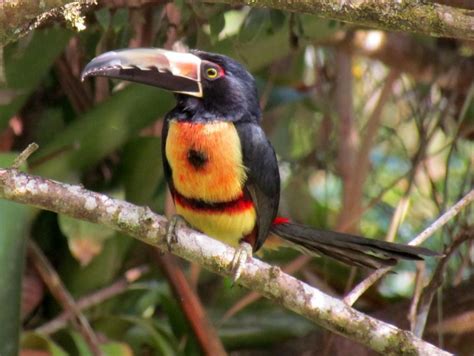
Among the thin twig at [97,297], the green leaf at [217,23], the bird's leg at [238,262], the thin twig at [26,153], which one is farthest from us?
the thin twig at [97,297]

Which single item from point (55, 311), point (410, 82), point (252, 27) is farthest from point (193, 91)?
point (410, 82)

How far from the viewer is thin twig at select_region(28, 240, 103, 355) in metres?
3.45

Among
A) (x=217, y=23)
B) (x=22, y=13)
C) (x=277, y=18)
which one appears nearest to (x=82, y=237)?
(x=217, y=23)

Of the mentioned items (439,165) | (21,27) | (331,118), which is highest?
(21,27)

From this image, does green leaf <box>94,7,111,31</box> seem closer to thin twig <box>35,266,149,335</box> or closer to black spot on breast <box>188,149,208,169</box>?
black spot on breast <box>188,149,208,169</box>

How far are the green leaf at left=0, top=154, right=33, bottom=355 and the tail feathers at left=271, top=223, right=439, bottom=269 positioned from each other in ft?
2.66

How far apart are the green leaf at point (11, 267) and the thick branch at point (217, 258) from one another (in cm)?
59

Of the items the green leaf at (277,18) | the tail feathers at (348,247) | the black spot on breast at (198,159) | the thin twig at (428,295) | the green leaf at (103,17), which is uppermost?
the green leaf at (103,17)

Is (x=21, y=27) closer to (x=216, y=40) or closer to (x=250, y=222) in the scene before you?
(x=250, y=222)

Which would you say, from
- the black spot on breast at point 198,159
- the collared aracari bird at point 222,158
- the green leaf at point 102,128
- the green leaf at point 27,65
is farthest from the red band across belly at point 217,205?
the green leaf at point 27,65

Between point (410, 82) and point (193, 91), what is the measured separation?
1842 millimetres

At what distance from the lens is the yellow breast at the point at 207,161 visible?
9.73 ft

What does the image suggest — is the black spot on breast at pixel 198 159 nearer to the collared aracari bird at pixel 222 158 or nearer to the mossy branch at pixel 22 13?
the collared aracari bird at pixel 222 158

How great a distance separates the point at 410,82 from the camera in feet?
15.1
